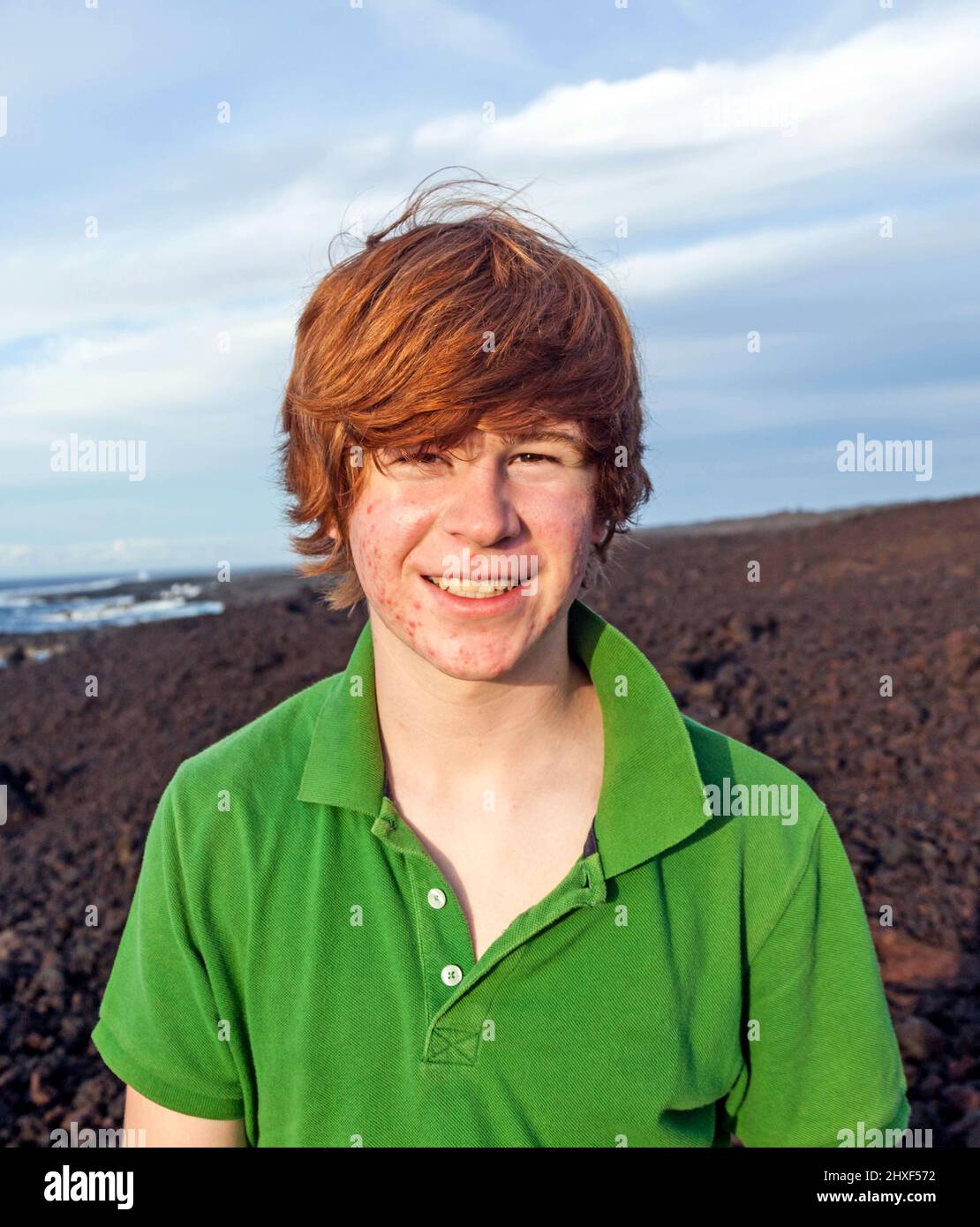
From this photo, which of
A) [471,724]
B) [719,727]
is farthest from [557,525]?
[719,727]

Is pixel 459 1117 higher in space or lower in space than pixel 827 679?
lower

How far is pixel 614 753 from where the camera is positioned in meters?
2.18

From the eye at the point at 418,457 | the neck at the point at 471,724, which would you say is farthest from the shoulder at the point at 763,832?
the eye at the point at 418,457

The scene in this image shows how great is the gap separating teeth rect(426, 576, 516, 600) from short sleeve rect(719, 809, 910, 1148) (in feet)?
2.41

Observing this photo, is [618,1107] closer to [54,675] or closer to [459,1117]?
[459,1117]

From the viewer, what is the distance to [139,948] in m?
1.99

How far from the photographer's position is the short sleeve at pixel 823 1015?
2035 millimetres

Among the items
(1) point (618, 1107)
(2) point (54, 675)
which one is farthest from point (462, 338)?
(2) point (54, 675)

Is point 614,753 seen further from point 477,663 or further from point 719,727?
point 719,727

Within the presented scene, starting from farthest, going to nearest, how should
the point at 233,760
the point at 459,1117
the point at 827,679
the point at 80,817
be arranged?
1. the point at 827,679
2. the point at 80,817
3. the point at 233,760
4. the point at 459,1117

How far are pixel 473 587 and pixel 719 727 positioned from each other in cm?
561

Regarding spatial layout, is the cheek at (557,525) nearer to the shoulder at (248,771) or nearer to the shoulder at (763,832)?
the shoulder at (763,832)

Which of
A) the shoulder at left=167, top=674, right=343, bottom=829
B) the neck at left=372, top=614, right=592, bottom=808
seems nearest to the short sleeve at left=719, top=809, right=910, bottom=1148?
the neck at left=372, top=614, right=592, bottom=808

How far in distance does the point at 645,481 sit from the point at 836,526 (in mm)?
18953
